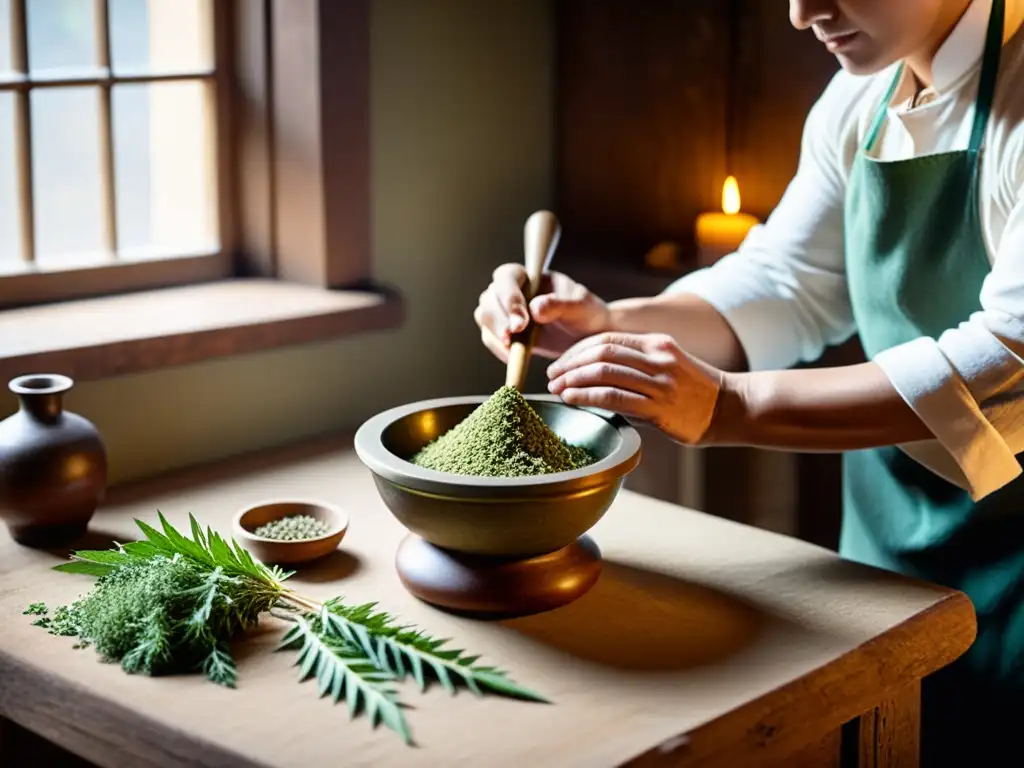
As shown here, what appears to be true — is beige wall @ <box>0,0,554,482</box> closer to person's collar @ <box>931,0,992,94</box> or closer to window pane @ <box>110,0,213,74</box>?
window pane @ <box>110,0,213,74</box>

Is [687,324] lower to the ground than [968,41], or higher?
lower

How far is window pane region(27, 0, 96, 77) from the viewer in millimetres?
1983

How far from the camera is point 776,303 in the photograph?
1.91 m

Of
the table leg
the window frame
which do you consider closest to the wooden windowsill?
the window frame

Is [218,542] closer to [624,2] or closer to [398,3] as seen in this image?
[398,3]

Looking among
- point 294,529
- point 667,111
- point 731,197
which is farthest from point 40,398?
point 667,111

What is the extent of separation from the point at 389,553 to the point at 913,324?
721 millimetres

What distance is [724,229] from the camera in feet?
7.51

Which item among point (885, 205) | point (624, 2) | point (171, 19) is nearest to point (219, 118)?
point (171, 19)

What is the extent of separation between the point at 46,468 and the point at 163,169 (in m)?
0.80

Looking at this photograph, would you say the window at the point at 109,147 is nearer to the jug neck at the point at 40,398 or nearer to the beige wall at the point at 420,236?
the beige wall at the point at 420,236

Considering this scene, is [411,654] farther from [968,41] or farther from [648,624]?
[968,41]

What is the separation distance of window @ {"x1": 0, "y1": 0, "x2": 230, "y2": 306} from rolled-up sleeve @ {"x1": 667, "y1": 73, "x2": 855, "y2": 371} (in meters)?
0.83

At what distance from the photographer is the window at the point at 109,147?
1990 mm
